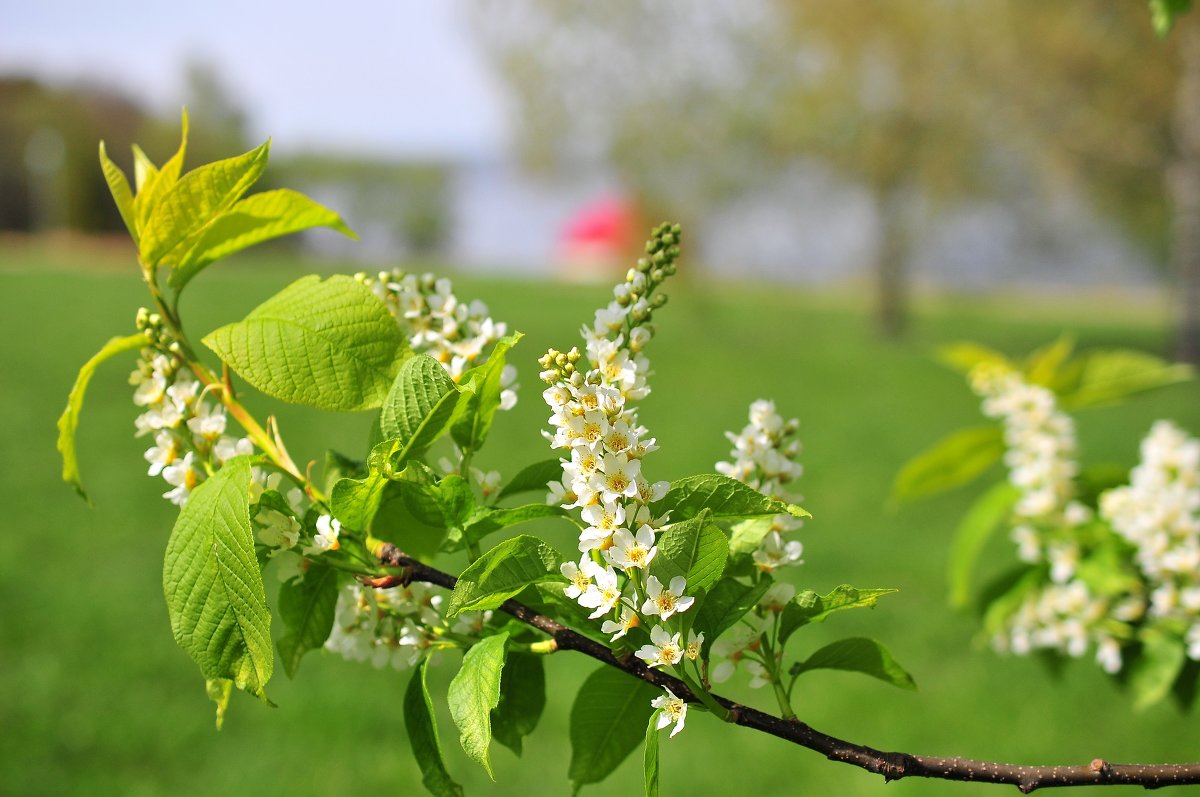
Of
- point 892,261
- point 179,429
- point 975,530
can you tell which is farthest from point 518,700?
point 892,261

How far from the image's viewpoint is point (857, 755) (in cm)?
55

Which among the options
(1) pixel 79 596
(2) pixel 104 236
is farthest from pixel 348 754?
(2) pixel 104 236

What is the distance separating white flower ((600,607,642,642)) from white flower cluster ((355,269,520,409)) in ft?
0.59

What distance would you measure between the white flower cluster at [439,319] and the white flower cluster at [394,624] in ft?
0.47

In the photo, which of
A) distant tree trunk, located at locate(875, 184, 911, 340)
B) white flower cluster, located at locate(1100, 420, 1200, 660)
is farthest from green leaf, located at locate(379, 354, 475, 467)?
distant tree trunk, located at locate(875, 184, 911, 340)

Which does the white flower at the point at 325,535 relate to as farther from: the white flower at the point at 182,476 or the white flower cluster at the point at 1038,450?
the white flower cluster at the point at 1038,450

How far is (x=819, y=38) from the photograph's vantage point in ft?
38.6

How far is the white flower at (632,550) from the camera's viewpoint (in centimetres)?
55

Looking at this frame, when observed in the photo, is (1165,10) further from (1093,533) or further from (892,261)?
(892,261)

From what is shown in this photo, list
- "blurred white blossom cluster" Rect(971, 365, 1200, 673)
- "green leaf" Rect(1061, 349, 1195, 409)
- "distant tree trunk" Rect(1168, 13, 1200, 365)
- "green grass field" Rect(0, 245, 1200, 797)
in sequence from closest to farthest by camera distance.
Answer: "blurred white blossom cluster" Rect(971, 365, 1200, 673) → "green leaf" Rect(1061, 349, 1195, 409) → "green grass field" Rect(0, 245, 1200, 797) → "distant tree trunk" Rect(1168, 13, 1200, 365)

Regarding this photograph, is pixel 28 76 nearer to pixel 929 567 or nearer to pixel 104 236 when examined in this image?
pixel 104 236

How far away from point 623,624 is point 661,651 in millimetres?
24

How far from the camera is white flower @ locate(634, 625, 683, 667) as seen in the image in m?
0.56

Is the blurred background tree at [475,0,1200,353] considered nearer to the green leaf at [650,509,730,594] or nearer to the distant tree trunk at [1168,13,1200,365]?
the distant tree trunk at [1168,13,1200,365]
